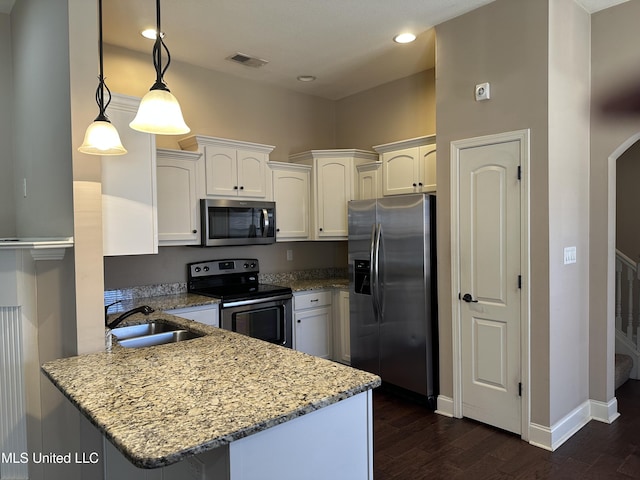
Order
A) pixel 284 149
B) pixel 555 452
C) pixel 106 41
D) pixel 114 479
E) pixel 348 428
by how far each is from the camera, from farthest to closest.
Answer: pixel 284 149 → pixel 106 41 → pixel 555 452 → pixel 114 479 → pixel 348 428

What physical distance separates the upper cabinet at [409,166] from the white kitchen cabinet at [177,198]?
67.9 inches

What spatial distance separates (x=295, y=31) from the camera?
11.0ft

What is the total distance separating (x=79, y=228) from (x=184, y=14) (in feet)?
6.04

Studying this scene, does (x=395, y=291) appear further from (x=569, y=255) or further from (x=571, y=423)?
(x=571, y=423)

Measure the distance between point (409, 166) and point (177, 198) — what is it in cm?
203

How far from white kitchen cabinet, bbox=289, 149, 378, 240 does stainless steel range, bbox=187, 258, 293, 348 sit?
0.81 m

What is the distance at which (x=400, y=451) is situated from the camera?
9.29 ft

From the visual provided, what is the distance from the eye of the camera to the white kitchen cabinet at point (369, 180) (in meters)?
4.25

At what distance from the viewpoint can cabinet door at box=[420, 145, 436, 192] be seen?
373 cm


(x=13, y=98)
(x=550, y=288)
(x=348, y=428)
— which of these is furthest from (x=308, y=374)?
(x=13, y=98)

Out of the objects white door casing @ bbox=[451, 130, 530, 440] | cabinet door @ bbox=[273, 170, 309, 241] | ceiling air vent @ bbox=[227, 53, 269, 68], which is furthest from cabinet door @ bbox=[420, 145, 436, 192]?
ceiling air vent @ bbox=[227, 53, 269, 68]

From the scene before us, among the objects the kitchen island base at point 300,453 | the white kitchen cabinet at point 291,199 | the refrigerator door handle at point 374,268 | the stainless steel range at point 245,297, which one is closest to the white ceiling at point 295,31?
the white kitchen cabinet at point 291,199

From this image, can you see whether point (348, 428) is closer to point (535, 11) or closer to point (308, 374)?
point (308, 374)

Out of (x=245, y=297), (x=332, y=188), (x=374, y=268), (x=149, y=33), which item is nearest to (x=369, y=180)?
(x=332, y=188)
